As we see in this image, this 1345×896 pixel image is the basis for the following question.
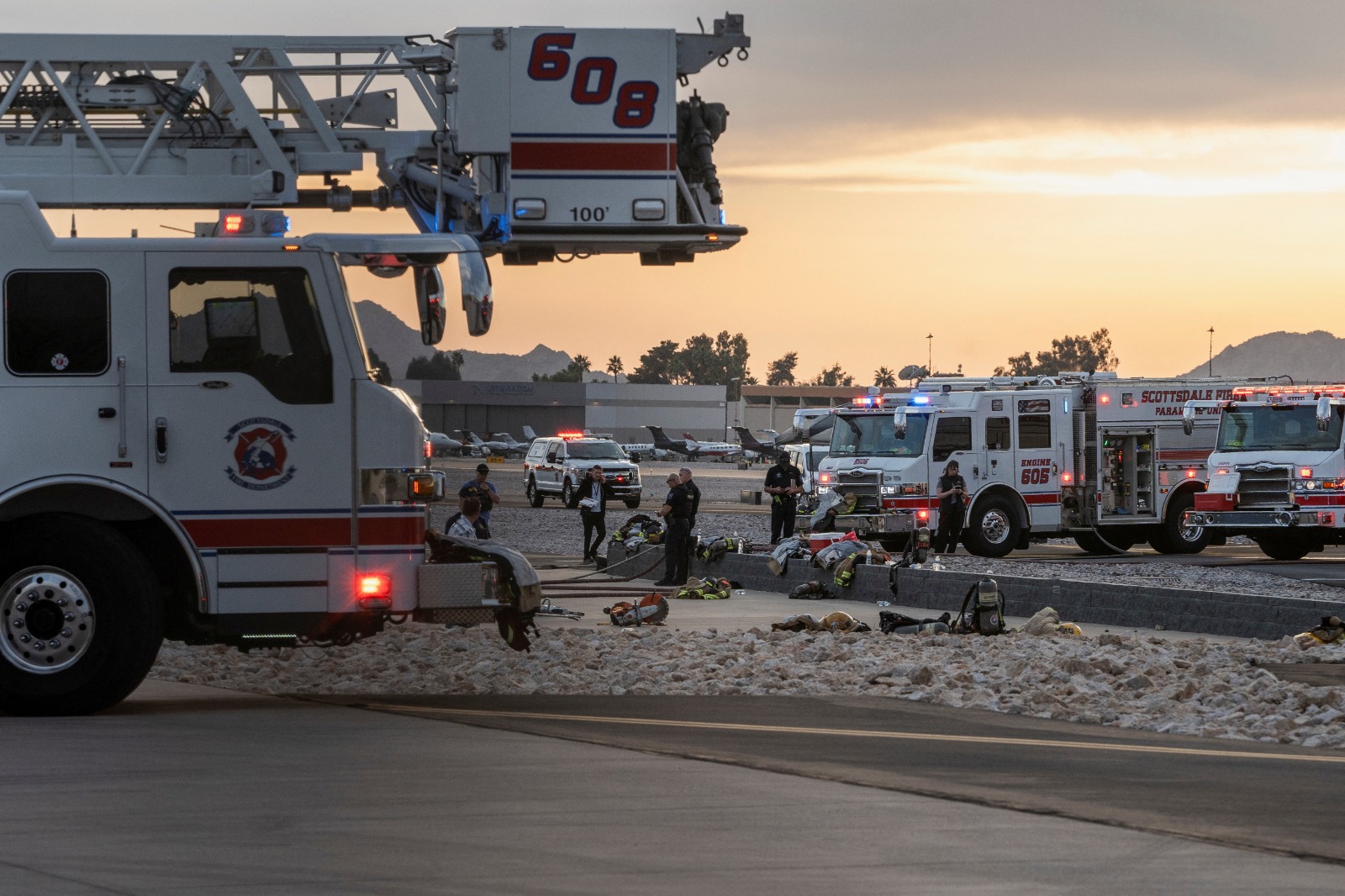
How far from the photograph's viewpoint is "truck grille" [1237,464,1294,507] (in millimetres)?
26625

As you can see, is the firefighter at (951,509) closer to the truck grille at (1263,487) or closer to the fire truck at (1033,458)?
the fire truck at (1033,458)

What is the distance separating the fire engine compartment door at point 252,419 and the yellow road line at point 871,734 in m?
1.21

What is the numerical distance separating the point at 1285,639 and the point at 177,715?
31.2ft

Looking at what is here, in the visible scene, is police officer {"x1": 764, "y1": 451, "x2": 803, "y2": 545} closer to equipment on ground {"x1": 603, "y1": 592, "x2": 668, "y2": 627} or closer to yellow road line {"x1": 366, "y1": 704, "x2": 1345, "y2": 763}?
equipment on ground {"x1": 603, "y1": 592, "x2": 668, "y2": 627}

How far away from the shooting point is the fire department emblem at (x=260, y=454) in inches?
400

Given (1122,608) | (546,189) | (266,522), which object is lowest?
(1122,608)

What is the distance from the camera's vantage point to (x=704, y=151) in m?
10.3

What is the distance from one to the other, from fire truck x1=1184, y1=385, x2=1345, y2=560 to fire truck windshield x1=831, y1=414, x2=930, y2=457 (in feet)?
Answer: 15.2

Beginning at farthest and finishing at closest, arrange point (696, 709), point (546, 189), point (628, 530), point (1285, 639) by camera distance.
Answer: point (628, 530) → point (1285, 639) → point (696, 709) → point (546, 189)

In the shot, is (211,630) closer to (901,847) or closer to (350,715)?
(350,715)

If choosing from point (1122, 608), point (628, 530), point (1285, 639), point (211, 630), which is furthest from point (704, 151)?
point (628, 530)

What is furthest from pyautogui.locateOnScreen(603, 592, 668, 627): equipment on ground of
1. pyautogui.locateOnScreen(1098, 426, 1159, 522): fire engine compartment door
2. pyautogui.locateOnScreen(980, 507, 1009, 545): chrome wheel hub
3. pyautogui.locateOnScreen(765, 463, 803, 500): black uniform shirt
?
pyautogui.locateOnScreen(1098, 426, 1159, 522): fire engine compartment door

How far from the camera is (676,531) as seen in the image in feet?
75.5

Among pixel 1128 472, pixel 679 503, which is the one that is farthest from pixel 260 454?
pixel 1128 472
